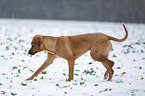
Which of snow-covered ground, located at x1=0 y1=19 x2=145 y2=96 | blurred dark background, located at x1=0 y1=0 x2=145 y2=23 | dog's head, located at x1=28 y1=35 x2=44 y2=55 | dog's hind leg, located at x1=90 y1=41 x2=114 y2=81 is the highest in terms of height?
blurred dark background, located at x1=0 y1=0 x2=145 y2=23

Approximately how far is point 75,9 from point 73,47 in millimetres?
49162

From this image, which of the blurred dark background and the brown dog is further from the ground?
the blurred dark background

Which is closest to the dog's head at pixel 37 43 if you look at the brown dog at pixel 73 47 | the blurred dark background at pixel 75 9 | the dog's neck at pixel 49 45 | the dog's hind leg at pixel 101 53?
the brown dog at pixel 73 47

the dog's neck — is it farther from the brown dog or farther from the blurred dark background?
the blurred dark background

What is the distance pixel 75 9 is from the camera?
54.6m

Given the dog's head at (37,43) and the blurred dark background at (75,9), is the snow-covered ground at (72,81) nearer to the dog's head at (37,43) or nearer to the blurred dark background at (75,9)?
the dog's head at (37,43)

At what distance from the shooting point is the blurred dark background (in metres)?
48.5

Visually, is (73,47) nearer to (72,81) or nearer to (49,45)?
(49,45)

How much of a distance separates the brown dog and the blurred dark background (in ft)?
138

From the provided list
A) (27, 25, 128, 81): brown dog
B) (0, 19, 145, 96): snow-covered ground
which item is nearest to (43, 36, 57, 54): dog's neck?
(27, 25, 128, 81): brown dog

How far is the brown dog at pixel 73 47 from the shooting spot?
6.07m

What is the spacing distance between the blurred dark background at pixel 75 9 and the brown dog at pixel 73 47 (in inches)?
1652

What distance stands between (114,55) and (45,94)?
220 inches

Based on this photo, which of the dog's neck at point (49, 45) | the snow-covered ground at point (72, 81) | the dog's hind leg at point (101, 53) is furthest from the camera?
the dog's neck at point (49, 45)
